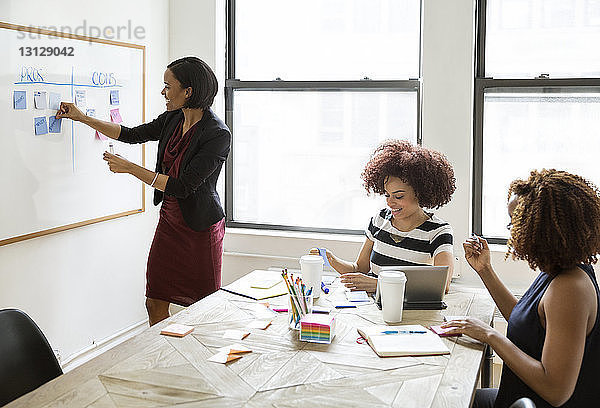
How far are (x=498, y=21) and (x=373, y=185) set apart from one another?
4.70ft

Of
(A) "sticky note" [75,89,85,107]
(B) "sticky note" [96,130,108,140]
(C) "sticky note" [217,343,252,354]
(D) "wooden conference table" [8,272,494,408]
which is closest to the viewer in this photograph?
(D) "wooden conference table" [8,272,494,408]

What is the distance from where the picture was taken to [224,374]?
5.64 ft

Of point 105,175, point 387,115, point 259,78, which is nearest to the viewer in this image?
point 105,175

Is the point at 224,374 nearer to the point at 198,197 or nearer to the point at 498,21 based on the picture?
the point at 198,197

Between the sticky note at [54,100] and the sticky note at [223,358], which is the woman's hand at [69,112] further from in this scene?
the sticky note at [223,358]

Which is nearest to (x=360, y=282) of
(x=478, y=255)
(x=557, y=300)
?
(x=478, y=255)

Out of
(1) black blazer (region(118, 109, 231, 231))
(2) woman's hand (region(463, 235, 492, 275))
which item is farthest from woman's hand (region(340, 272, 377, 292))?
(1) black blazer (region(118, 109, 231, 231))

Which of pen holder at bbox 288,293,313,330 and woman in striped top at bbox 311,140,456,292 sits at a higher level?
woman in striped top at bbox 311,140,456,292

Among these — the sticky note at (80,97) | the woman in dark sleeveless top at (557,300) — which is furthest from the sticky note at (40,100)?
the woman in dark sleeveless top at (557,300)

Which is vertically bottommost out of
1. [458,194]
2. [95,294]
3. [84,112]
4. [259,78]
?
[95,294]

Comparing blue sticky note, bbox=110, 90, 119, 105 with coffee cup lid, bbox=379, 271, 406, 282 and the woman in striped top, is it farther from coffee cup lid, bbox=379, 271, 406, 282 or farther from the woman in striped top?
coffee cup lid, bbox=379, 271, 406, 282

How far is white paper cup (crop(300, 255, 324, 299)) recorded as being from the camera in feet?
7.77

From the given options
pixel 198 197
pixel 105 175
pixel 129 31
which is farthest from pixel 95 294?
pixel 129 31

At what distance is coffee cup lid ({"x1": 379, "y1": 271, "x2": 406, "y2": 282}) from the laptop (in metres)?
0.06
